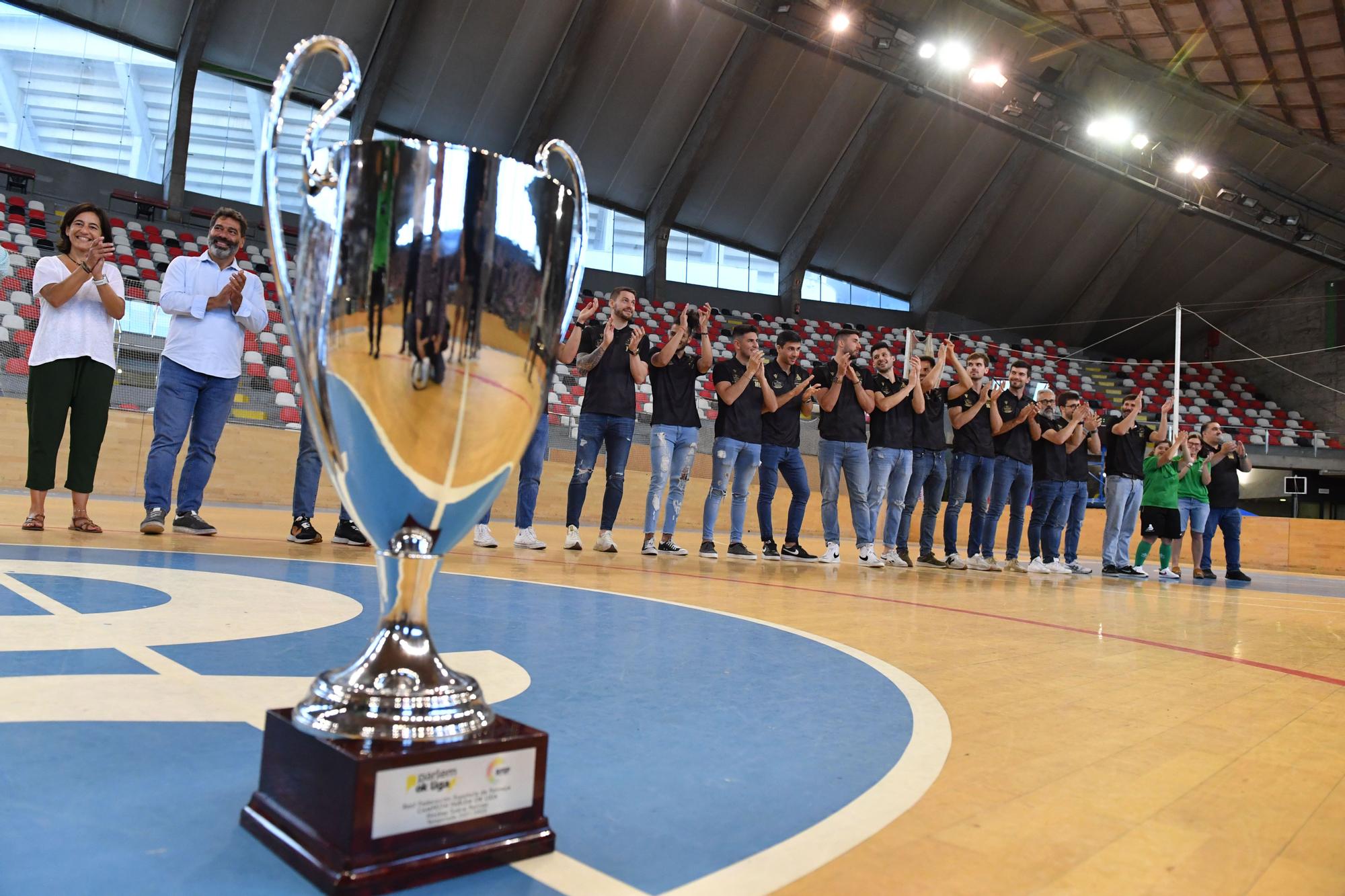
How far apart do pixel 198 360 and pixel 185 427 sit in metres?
0.29

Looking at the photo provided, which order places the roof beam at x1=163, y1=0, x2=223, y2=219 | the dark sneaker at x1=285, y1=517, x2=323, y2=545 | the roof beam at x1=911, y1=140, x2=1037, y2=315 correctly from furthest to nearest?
the roof beam at x1=911, y1=140, x2=1037, y2=315 → the roof beam at x1=163, y1=0, x2=223, y2=219 → the dark sneaker at x1=285, y1=517, x2=323, y2=545

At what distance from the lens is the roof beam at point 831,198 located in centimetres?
1577

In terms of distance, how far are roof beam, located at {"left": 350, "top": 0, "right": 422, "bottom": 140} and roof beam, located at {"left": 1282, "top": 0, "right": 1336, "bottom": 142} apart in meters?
12.8

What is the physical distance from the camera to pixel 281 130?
91cm

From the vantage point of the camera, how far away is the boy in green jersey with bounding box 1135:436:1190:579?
24.3ft

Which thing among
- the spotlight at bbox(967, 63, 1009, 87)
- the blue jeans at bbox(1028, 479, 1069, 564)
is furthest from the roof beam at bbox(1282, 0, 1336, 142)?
the blue jeans at bbox(1028, 479, 1069, 564)

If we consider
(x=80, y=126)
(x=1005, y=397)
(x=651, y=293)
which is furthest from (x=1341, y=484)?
(x=80, y=126)

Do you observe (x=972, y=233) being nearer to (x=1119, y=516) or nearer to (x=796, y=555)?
(x=1119, y=516)

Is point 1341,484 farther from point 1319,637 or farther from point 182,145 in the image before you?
point 182,145

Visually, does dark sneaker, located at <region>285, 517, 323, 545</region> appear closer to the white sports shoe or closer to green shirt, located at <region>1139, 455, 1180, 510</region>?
the white sports shoe

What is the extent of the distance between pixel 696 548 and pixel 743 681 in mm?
4700

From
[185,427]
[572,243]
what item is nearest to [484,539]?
[185,427]

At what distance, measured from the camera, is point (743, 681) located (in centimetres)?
153

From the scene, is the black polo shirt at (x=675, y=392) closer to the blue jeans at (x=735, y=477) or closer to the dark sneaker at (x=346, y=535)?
the blue jeans at (x=735, y=477)
